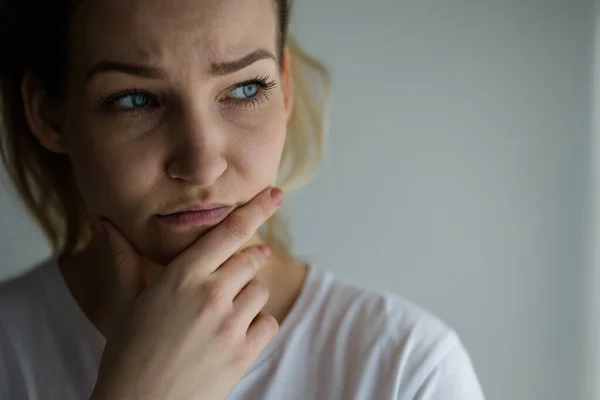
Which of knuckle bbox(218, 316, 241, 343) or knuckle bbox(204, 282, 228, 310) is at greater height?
knuckle bbox(204, 282, 228, 310)

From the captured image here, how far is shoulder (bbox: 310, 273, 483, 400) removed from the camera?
79 centimetres

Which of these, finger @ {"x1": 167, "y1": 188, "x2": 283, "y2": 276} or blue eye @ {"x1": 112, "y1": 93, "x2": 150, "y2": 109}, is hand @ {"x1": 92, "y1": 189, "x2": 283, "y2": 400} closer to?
finger @ {"x1": 167, "y1": 188, "x2": 283, "y2": 276}

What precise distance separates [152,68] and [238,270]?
27 cm

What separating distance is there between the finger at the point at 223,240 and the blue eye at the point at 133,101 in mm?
182

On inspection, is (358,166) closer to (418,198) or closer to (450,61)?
(418,198)

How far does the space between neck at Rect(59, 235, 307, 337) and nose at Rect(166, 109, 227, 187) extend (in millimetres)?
207

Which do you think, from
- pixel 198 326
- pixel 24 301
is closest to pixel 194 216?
pixel 198 326

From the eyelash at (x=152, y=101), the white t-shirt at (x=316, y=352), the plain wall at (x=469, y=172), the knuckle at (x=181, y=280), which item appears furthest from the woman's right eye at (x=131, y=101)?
the plain wall at (x=469, y=172)

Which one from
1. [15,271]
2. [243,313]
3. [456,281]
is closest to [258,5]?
[243,313]

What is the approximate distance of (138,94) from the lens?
759 mm

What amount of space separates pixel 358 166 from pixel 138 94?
550 millimetres

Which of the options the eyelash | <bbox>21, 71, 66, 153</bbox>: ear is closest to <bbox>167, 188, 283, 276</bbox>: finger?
the eyelash

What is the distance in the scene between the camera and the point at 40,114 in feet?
2.96

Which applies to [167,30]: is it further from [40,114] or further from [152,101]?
[40,114]
